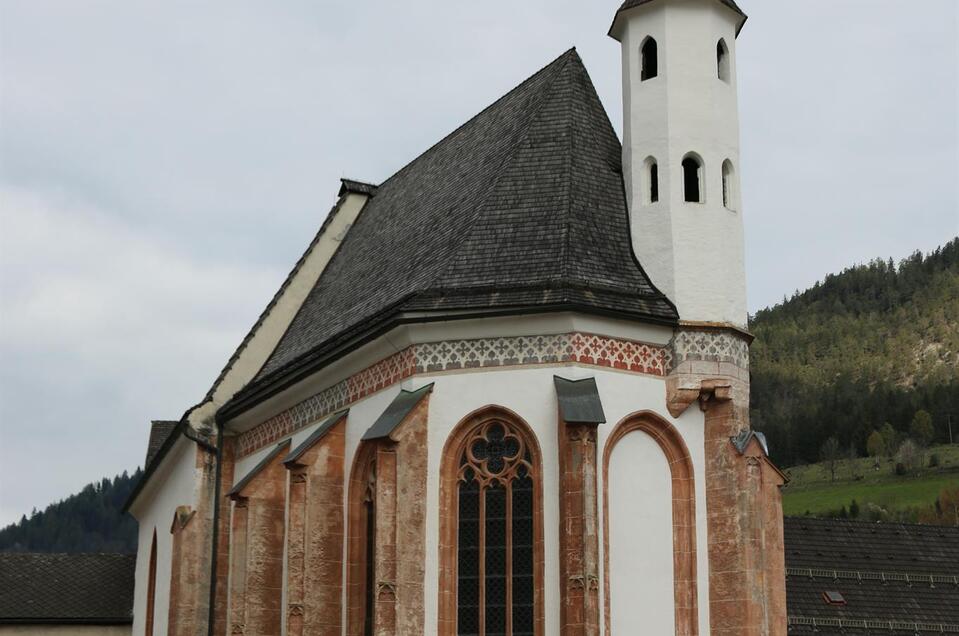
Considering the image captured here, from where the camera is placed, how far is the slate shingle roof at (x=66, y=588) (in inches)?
1746

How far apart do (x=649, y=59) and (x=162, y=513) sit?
718 inches

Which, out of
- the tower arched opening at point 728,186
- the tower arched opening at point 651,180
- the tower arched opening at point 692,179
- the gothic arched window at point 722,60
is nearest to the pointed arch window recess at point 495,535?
the tower arched opening at point 651,180

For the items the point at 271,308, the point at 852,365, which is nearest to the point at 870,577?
the point at 271,308

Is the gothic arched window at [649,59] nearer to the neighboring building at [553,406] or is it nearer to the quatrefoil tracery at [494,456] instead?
the neighboring building at [553,406]

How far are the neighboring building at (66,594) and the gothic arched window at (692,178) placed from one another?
23.7 m

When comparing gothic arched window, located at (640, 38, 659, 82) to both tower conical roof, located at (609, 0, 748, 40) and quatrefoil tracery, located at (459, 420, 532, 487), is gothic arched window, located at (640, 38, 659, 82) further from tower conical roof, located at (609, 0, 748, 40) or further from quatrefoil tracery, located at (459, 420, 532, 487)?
quatrefoil tracery, located at (459, 420, 532, 487)

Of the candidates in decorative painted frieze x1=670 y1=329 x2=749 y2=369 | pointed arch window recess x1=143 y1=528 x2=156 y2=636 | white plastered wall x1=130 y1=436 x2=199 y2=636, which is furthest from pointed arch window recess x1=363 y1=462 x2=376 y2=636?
pointed arch window recess x1=143 y1=528 x2=156 y2=636

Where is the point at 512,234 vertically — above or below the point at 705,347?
above

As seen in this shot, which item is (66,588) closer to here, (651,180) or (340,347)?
(340,347)

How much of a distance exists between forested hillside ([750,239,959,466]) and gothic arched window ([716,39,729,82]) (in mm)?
118747

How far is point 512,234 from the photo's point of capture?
27.7 meters

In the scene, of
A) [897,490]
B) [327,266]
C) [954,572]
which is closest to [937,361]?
[897,490]

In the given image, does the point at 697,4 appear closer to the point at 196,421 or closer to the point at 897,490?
the point at 196,421

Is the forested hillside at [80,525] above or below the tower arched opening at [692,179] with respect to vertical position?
above
